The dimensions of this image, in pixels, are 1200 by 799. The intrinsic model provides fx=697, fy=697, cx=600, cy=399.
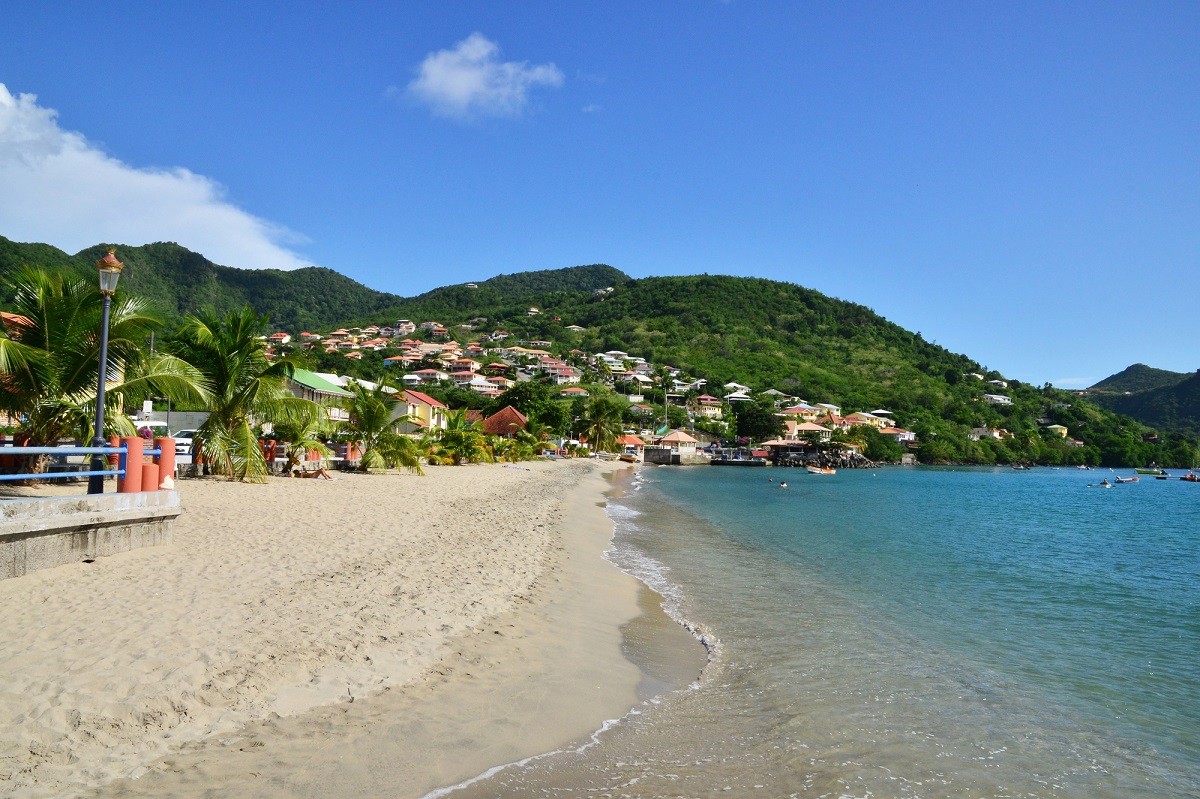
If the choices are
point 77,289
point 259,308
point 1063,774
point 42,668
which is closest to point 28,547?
point 42,668

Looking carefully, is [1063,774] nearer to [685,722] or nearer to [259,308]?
[685,722]

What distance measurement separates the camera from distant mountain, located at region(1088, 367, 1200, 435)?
159000 mm

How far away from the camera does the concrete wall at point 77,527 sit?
23.3ft

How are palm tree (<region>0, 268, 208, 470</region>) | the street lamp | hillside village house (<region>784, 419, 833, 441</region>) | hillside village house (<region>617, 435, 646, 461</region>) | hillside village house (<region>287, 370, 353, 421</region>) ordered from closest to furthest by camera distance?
the street lamp < palm tree (<region>0, 268, 208, 470</region>) < hillside village house (<region>287, 370, 353, 421</region>) < hillside village house (<region>617, 435, 646, 461</region>) < hillside village house (<region>784, 419, 833, 441</region>)

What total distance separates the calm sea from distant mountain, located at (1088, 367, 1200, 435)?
179666 mm

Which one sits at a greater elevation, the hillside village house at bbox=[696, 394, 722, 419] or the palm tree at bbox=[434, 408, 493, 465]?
the hillside village house at bbox=[696, 394, 722, 419]

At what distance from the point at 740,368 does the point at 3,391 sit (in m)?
133

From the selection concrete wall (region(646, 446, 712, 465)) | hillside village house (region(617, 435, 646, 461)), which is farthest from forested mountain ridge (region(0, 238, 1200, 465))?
concrete wall (region(646, 446, 712, 465))

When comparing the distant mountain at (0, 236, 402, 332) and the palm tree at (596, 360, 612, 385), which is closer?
the distant mountain at (0, 236, 402, 332)

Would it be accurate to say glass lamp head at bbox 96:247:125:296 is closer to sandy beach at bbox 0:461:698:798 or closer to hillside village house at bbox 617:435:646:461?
sandy beach at bbox 0:461:698:798

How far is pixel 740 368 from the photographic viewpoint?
454 feet

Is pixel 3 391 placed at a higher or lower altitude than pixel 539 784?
higher

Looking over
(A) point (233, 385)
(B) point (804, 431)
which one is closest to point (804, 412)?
(B) point (804, 431)

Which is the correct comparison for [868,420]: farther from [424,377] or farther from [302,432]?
[302,432]
